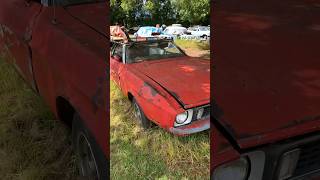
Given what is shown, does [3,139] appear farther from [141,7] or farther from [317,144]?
[317,144]

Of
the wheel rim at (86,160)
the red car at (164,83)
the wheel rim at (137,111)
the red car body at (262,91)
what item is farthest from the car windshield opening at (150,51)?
the wheel rim at (86,160)

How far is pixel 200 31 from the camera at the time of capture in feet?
5.54

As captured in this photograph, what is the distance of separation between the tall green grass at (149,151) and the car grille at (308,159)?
41 cm

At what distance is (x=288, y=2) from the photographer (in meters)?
1.82

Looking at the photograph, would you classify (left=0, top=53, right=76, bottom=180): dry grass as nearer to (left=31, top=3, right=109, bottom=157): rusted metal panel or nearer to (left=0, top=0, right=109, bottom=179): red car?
(left=0, top=0, right=109, bottom=179): red car

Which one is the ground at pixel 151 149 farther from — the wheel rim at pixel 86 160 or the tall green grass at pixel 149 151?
the wheel rim at pixel 86 160

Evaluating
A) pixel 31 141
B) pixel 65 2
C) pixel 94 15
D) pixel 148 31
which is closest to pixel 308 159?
pixel 148 31

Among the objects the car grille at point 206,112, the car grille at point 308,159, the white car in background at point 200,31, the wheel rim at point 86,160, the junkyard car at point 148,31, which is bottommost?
the wheel rim at point 86,160

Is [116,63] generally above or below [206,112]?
above

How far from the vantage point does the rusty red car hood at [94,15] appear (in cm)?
184

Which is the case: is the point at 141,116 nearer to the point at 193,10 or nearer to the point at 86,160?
the point at 193,10

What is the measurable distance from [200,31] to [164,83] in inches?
9.8

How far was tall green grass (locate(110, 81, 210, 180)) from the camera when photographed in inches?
65.4

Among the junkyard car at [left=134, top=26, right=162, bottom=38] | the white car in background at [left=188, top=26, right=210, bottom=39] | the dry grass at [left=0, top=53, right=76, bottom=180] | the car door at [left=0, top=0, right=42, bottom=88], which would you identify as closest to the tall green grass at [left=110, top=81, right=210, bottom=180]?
the junkyard car at [left=134, top=26, right=162, bottom=38]
